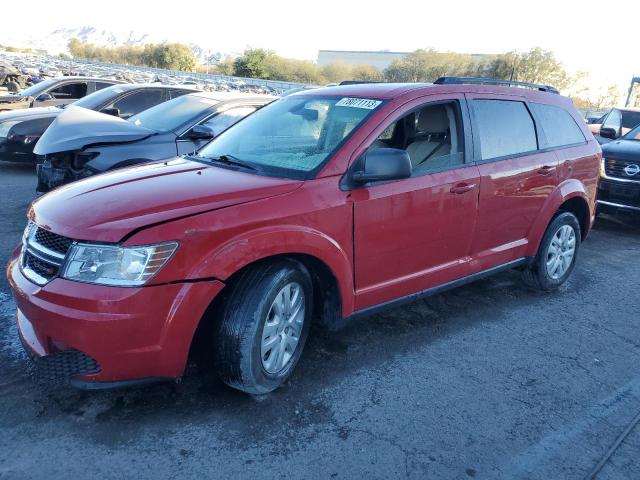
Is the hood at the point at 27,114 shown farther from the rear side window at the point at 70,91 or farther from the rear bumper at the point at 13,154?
the rear side window at the point at 70,91

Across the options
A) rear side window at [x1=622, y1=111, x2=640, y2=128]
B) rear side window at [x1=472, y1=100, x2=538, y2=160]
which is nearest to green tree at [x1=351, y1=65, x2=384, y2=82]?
rear side window at [x1=622, y1=111, x2=640, y2=128]

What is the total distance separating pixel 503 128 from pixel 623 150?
14.6 feet

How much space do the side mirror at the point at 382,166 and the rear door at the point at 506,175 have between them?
1.01 m

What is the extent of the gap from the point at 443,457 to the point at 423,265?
140 cm

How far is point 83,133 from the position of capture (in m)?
5.70

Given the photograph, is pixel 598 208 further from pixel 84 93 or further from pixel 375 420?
pixel 84 93

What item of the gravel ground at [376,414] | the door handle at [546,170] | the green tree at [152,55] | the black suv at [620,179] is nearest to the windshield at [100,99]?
the gravel ground at [376,414]

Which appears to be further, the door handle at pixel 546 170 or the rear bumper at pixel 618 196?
the rear bumper at pixel 618 196

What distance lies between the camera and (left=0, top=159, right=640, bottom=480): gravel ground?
8.25 feet

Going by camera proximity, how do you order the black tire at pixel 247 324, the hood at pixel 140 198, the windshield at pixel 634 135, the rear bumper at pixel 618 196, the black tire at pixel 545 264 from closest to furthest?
the hood at pixel 140 198
the black tire at pixel 247 324
the black tire at pixel 545 264
the rear bumper at pixel 618 196
the windshield at pixel 634 135

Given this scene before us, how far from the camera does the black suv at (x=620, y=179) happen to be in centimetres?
732

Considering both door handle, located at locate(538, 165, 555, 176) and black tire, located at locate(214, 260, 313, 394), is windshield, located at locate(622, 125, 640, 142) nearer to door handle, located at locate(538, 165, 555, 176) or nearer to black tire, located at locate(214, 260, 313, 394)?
door handle, located at locate(538, 165, 555, 176)

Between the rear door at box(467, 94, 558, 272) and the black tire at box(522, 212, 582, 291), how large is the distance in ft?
1.08

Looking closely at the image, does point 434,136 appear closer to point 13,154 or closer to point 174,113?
point 174,113
